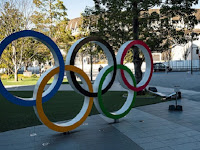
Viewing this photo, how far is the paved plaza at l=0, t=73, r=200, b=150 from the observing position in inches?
268

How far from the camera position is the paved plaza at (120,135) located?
22.3 ft

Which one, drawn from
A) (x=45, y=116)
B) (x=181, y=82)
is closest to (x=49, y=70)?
(x=45, y=116)

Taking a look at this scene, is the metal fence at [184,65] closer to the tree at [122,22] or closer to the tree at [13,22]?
the tree at [13,22]

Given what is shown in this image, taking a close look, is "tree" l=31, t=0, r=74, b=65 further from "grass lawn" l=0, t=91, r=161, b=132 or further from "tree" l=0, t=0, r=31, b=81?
"grass lawn" l=0, t=91, r=161, b=132

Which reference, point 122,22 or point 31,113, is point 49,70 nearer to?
point 31,113

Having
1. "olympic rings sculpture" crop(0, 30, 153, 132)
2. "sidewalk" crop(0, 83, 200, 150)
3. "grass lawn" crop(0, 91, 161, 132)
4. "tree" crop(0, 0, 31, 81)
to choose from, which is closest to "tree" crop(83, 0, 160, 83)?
"grass lawn" crop(0, 91, 161, 132)

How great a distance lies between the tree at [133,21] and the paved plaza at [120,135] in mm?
6606

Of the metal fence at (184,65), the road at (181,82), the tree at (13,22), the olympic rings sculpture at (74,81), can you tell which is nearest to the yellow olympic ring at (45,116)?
the olympic rings sculpture at (74,81)

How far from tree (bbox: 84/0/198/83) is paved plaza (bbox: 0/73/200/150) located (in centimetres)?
661

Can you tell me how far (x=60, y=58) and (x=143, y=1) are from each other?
8.69 metres

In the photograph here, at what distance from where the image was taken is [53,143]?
7.12 metres

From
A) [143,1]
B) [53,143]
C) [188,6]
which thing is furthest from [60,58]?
[188,6]

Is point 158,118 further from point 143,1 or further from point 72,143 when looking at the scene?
point 143,1

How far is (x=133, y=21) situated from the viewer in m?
16.1
